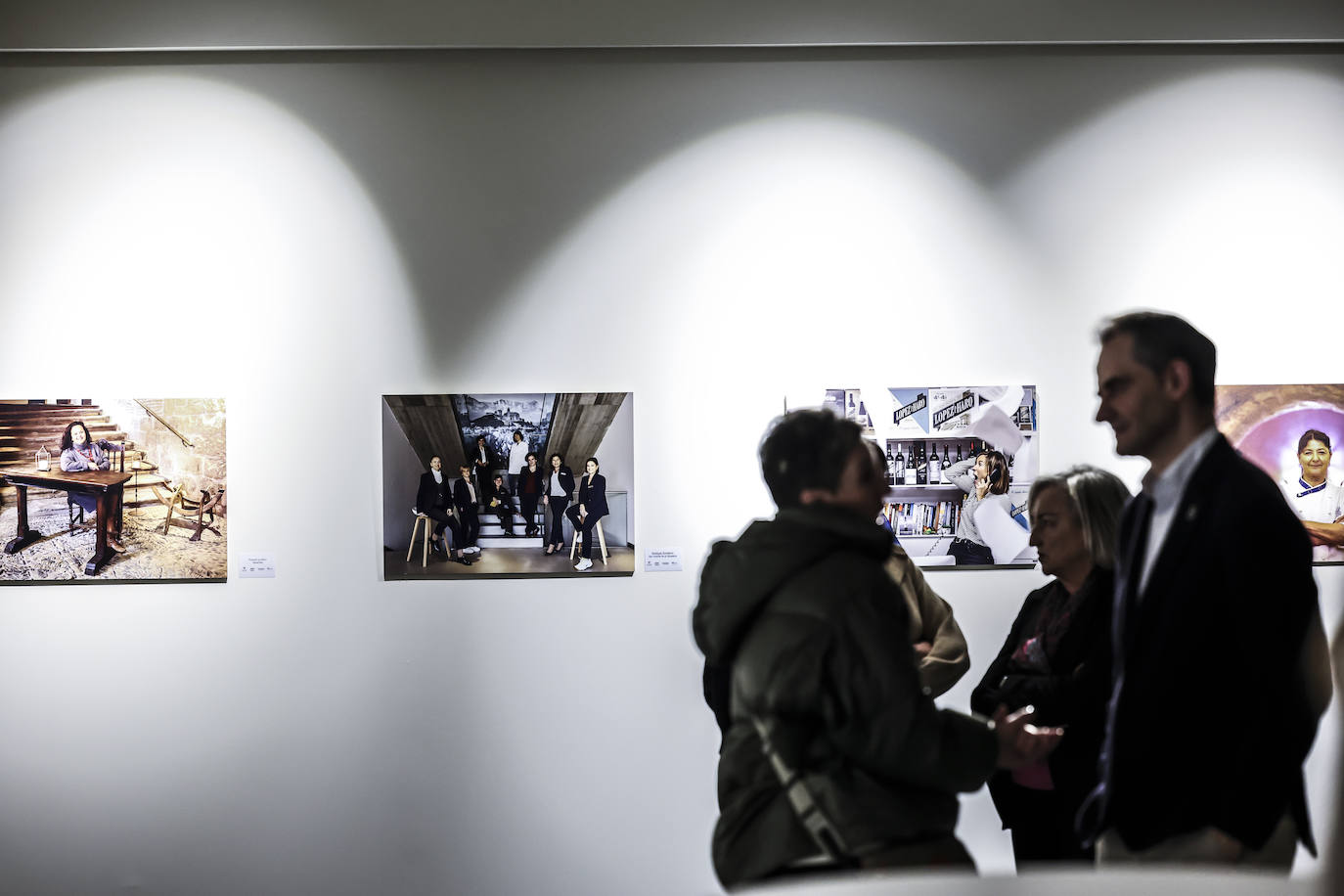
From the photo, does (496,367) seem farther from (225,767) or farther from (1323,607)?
(1323,607)

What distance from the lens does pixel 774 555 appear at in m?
1.91

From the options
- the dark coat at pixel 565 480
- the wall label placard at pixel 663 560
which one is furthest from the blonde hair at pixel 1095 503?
the dark coat at pixel 565 480

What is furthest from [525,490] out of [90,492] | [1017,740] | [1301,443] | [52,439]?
[1301,443]

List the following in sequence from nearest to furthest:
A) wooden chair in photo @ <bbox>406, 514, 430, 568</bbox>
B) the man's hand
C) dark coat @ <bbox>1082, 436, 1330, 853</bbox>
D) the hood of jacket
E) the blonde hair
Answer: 1. dark coat @ <bbox>1082, 436, 1330, 853</bbox>
2. the hood of jacket
3. the man's hand
4. the blonde hair
5. wooden chair in photo @ <bbox>406, 514, 430, 568</bbox>

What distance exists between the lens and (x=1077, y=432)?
162 inches

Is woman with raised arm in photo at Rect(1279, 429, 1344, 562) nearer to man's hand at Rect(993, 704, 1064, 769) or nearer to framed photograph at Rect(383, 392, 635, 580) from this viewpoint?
man's hand at Rect(993, 704, 1064, 769)

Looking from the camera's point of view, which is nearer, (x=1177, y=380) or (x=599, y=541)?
(x=1177, y=380)

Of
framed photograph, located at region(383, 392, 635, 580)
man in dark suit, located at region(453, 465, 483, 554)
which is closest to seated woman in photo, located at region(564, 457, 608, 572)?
framed photograph, located at region(383, 392, 635, 580)

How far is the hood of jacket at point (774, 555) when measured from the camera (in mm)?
1897

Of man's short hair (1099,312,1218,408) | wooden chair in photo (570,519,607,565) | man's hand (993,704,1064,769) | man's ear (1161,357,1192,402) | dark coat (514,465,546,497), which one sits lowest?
man's hand (993,704,1064,769)

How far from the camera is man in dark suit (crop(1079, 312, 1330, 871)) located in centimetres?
175

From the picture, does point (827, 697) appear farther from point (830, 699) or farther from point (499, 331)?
point (499, 331)

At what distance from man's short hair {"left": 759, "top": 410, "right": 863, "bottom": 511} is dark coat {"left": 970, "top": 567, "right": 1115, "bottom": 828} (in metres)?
1.05

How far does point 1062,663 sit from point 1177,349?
Result: 1.02 metres
